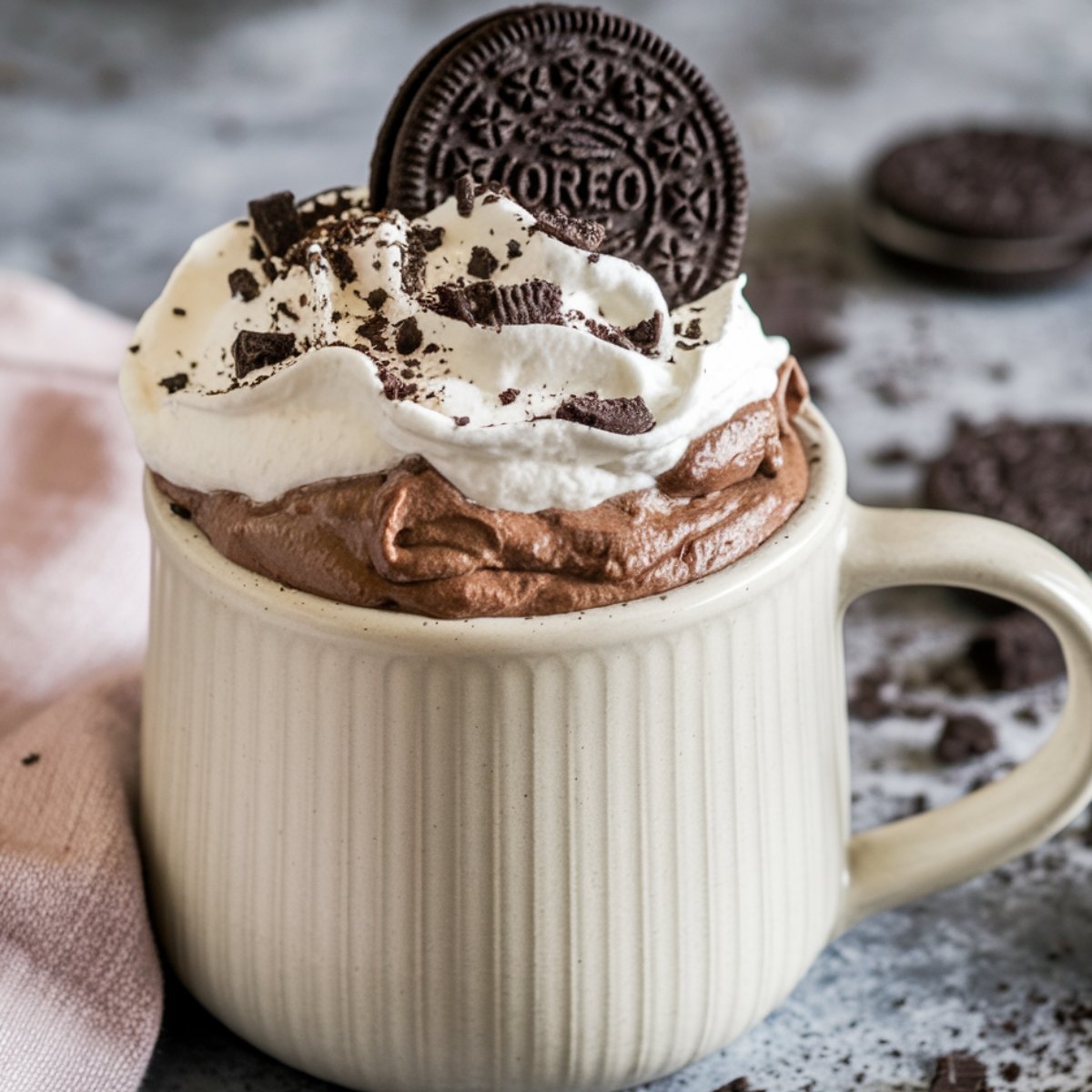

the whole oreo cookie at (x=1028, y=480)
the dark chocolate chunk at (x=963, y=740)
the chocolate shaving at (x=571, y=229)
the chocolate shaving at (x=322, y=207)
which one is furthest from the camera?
the whole oreo cookie at (x=1028, y=480)

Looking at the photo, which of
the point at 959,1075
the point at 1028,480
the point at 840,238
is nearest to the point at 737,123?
the point at 840,238

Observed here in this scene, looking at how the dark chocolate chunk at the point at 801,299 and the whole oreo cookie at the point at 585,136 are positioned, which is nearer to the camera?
the whole oreo cookie at the point at 585,136

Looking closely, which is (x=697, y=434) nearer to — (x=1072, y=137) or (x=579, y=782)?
(x=579, y=782)

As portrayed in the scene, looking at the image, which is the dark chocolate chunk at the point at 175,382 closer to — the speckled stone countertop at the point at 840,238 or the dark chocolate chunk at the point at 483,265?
the dark chocolate chunk at the point at 483,265

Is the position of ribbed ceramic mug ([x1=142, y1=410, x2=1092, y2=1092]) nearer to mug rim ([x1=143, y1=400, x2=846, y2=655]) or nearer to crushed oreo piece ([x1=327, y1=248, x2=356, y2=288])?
mug rim ([x1=143, y1=400, x2=846, y2=655])

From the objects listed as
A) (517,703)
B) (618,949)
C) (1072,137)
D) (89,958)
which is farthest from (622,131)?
(1072,137)

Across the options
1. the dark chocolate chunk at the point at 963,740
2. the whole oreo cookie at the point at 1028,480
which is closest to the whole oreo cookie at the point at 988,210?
the whole oreo cookie at the point at 1028,480
